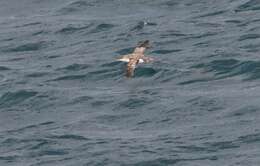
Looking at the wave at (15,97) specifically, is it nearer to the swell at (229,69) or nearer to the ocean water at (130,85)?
the ocean water at (130,85)

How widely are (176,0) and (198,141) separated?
667 inches

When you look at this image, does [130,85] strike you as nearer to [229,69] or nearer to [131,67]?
[229,69]

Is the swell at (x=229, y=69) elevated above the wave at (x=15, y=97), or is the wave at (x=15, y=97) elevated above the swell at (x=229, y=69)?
the swell at (x=229, y=69)

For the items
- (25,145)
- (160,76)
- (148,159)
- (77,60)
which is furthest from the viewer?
(77,60)

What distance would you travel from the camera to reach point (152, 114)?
34219 mm

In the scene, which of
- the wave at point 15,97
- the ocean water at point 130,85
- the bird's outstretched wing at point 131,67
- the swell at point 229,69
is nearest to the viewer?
the ocean water at point 130,85

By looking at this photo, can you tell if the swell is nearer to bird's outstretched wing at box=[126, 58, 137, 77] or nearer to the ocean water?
the ocean water

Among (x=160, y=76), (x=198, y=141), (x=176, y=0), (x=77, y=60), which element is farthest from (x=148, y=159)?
(x=176, y=0)

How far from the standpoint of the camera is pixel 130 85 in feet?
123

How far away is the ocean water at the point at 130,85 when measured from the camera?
31.4 m

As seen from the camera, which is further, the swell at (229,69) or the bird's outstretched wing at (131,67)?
the swell at (229,69)

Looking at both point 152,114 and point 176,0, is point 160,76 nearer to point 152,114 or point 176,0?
point 152,114

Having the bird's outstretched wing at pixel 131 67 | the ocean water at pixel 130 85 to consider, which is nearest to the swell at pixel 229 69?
the ocean water at pixel 130 85

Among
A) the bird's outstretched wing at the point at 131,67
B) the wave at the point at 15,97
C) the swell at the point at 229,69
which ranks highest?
the bird's outstretched wing at the point at 131,67
